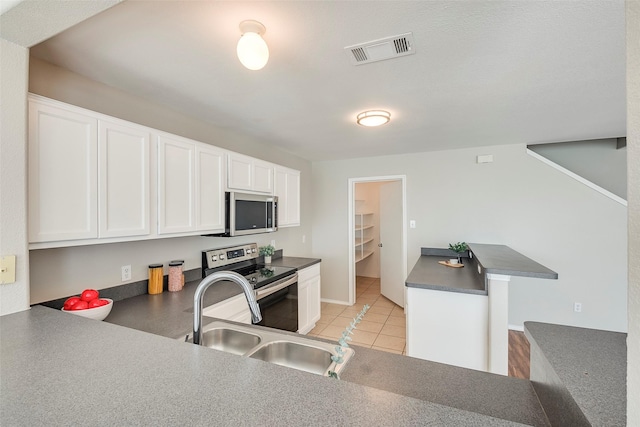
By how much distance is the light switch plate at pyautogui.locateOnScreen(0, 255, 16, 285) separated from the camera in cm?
123

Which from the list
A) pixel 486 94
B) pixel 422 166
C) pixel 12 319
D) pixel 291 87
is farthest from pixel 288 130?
pixel 12 319

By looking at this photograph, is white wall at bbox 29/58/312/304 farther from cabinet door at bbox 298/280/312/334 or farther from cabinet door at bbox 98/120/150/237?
cabinet door at bbox 298/280/312/334

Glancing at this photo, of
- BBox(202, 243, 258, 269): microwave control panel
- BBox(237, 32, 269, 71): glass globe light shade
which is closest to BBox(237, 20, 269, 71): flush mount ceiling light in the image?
BBox(237, 32, 269, 71): glass globe light shade

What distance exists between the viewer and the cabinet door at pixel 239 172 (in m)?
2.57

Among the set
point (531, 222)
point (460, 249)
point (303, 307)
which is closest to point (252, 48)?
point (303, 307)

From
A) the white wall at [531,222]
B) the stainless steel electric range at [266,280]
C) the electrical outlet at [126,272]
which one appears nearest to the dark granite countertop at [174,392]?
the electrical outlet at [126,272]

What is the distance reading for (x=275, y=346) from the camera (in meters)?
1.34

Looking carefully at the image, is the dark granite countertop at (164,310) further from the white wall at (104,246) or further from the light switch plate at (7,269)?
the light switch plate at (7,269)

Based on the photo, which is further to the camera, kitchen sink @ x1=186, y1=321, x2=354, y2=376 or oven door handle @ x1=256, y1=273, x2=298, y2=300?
oven door handle @ x1=256, y1=273, x2=298, y2=300

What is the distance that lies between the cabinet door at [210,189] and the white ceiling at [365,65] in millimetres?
420

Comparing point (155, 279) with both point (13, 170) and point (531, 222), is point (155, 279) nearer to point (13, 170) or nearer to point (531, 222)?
point (13, 170)

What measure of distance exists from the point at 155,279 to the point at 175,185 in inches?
30.0

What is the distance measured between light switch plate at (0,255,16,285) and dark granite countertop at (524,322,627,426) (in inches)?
81.9

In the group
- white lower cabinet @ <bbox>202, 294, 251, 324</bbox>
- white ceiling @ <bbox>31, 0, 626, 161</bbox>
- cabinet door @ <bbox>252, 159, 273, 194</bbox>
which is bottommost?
white lower cabinet @ <bbox>202, 294, 251, 324</bbox>
